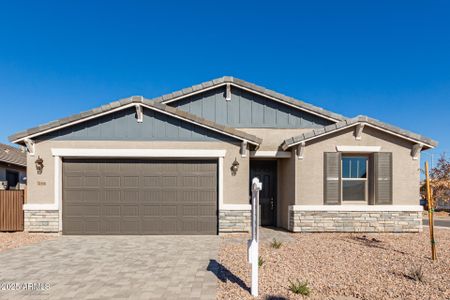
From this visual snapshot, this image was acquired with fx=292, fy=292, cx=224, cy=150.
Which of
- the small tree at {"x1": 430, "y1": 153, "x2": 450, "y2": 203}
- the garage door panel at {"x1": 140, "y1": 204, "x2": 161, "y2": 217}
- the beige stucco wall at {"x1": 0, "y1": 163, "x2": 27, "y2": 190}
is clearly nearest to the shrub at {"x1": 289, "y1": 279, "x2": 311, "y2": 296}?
the garage door panel at {"x1": 140, "y1": 204, "x2": 161, "y2": 217}

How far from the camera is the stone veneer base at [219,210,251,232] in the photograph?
30.8 ft

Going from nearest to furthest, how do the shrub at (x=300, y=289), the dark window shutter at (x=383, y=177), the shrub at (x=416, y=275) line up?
1. the shrub at (x=300, y=289)
2. the shrub at (x=416, y=275)
3. the dark window shutter at (x=383, y=177)

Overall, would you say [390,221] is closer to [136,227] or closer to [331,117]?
[331,117]

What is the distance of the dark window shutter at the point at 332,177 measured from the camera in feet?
31.8

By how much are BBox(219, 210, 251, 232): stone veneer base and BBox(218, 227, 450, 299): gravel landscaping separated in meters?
0.47

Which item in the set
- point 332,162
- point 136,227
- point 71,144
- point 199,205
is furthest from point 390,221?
point 71,144

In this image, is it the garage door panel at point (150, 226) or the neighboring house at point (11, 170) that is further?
the neighboring house at point (11, 170)

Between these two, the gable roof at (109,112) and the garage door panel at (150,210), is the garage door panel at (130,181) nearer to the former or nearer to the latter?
the garage door panel at (150,210)

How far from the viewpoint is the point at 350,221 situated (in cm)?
974

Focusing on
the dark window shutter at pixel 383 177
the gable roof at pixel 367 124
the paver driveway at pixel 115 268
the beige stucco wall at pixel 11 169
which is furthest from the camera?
the beige stucco wall at pixel 11 169

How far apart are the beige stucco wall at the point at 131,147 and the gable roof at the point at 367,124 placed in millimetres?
1953

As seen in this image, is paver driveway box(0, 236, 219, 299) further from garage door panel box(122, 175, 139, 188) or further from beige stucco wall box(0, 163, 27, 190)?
beige stucco wall box(0, 163, 27, 190)

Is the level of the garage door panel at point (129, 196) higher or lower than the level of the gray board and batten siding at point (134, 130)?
lower

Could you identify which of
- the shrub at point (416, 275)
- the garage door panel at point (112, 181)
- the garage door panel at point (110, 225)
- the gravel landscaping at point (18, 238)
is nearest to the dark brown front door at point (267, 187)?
the garage door panel at point (112, 181)
